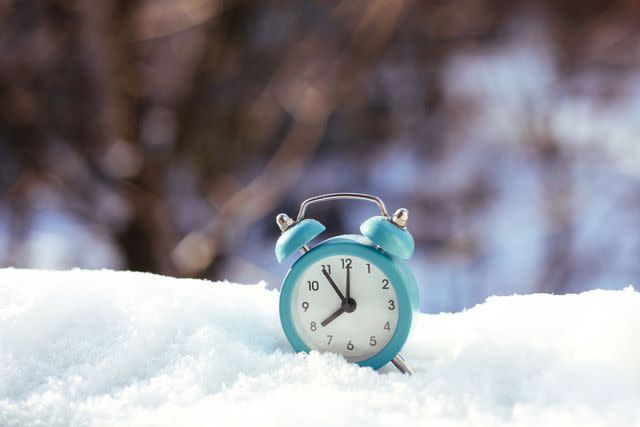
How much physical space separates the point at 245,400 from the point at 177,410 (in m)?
0.07

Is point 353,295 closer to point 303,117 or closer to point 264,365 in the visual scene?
point 264,365

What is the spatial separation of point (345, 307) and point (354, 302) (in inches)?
0.6

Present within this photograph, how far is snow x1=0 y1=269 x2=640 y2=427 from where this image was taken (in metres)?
0.66

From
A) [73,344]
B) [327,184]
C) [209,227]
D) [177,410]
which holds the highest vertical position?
[327,184]

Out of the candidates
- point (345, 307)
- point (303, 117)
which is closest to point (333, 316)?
point (345, 307)

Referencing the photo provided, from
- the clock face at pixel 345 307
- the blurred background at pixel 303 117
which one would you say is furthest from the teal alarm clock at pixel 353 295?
the blurred background at pixel 303 117

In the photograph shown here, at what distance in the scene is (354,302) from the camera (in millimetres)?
865

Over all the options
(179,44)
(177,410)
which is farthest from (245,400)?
(179,44)

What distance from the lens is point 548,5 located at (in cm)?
355

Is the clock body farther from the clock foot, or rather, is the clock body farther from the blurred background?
the blurred background

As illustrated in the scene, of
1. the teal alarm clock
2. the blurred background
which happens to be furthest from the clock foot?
the blurred background

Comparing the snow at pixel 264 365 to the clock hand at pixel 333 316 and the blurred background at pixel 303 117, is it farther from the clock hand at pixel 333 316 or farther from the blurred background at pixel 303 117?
the blurred background at pixel 303 117

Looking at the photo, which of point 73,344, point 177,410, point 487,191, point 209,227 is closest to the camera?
point 177,410

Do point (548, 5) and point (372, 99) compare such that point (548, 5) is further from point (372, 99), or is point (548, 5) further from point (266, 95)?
point (266, 95)
